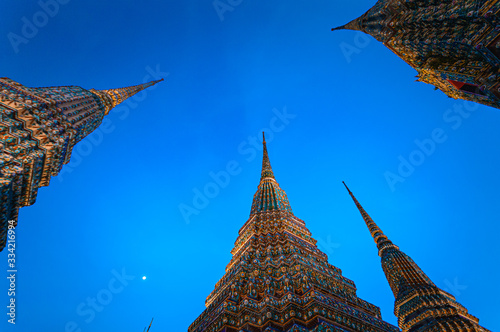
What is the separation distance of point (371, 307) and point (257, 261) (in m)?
7.01

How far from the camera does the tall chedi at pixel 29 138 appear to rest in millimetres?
14062

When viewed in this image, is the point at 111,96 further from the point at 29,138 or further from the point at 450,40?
the point at 450,40

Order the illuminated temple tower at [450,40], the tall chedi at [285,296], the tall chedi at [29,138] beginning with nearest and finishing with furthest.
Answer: the illuminated temple tower at [450,40] → the tall chedi at [285,296] → the tall chedi at [29,138]

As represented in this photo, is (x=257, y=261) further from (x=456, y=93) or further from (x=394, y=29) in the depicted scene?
(x=394, y=29)

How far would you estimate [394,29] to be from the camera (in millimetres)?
15797

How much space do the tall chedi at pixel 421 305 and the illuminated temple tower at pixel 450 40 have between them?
21706 mm

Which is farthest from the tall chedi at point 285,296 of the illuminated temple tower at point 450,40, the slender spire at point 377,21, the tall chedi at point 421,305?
the slender spire at point 377,21

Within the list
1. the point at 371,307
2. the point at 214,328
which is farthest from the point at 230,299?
the point at 371,307

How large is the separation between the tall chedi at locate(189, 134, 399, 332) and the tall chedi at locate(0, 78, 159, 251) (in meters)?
12.2

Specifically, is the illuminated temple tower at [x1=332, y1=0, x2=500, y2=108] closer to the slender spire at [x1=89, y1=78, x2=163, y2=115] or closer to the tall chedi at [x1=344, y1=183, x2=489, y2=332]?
the tall chedi at [x1=344, y1=183, x2=489, y2=332]

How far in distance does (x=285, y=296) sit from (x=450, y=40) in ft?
44.5

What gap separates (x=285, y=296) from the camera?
1330 centimetres

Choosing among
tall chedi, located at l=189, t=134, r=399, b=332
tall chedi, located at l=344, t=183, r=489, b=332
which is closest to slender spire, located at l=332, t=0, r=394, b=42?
tall chedi, located at l=189, t=134, r=399, b=332

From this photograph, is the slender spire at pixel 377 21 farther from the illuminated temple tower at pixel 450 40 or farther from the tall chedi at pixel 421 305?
the tall chedi at pixel 421 305
